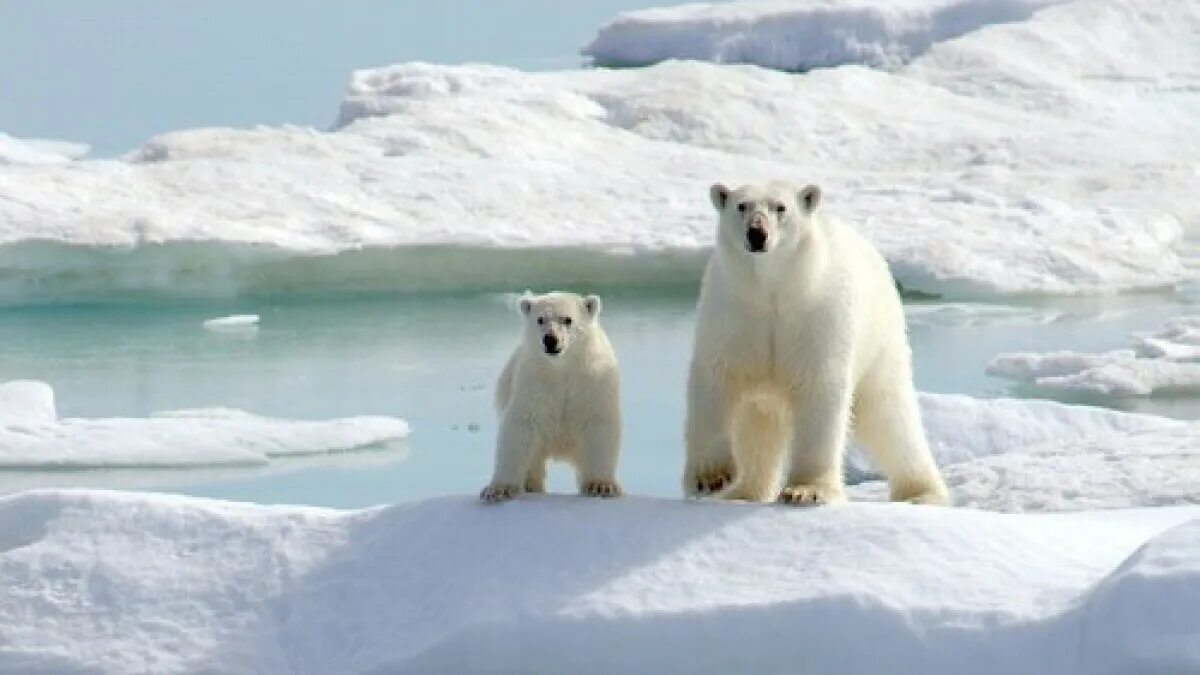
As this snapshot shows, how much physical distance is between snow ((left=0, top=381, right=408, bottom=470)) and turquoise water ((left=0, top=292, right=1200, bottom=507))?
9cm

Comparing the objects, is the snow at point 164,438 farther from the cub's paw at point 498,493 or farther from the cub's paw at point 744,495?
the cub's paw at point 498,493

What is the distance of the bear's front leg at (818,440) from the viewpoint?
5.20 meters

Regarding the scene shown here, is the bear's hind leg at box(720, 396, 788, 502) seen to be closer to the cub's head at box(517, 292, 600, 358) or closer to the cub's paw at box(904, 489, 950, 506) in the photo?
the cub's head at box(517, 292, 600, 358)

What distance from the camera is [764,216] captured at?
16.6ft

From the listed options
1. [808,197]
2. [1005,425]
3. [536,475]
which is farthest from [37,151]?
[808,197]

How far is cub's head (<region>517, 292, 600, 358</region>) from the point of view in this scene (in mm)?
5230

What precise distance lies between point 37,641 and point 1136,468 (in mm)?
4166

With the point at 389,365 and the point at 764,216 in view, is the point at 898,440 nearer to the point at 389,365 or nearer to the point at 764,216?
the point at 764,216

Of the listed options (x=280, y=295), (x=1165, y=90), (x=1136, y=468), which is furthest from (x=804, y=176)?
(x=1136, y=468)

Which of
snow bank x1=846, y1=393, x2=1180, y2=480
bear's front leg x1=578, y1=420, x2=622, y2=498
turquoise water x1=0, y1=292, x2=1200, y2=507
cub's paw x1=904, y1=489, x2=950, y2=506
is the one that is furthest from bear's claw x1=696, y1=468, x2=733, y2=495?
snow bank x1=846, y1=393, x2=1180, y2=480

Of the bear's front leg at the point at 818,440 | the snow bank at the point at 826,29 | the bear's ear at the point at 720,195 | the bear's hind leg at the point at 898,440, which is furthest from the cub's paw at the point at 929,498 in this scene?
the snow bank at the point at 826,29

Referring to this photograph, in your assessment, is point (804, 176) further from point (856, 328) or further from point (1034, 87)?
point (856, 328)

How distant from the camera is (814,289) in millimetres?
5219

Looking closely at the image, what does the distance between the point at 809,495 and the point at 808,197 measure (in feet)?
2.25
